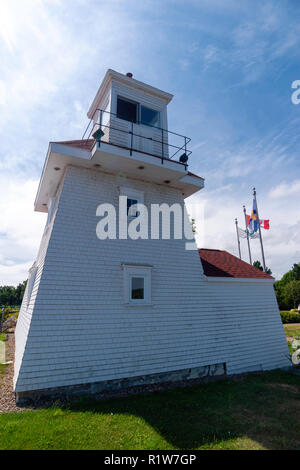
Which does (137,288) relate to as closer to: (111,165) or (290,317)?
(111,165)

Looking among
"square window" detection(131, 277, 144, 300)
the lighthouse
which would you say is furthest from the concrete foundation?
"square window" detection(131, 277, 144, 300)

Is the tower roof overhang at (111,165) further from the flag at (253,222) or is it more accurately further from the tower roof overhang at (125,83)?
the flag at (253,222)

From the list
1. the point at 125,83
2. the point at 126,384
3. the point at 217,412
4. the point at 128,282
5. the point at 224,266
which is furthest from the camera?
the point at 224,266

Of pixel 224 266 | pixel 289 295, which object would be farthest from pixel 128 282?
pixel 289 295

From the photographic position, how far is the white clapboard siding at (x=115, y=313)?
280 inches

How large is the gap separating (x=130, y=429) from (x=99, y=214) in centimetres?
620

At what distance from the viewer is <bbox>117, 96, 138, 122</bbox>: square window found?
33.6ft

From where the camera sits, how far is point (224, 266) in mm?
12383

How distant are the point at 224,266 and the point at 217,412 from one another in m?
6.96

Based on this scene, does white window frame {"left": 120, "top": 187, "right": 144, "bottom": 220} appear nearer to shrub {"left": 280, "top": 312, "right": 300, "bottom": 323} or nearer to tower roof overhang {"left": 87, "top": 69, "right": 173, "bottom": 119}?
tower roof overhang {"left": 87, "top": 69, "right": 173, "bottom": 119}

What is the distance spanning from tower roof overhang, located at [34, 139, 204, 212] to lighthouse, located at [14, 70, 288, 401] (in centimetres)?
4

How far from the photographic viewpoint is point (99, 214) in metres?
8.91

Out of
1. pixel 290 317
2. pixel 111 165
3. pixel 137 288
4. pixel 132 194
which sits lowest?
pixel 290 317

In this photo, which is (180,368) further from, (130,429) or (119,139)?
(119,139)
